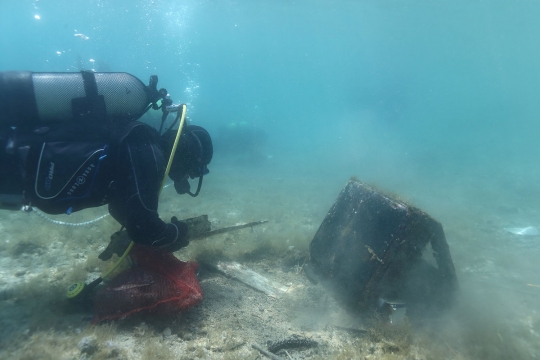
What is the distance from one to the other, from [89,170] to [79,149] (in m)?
0.22

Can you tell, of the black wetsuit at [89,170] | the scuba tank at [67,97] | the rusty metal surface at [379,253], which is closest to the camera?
the black wetsuit at [89,170]

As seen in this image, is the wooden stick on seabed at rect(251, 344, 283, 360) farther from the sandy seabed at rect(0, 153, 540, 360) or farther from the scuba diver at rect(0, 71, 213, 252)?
the scuba diver at rect(0, 71, 213, 252)

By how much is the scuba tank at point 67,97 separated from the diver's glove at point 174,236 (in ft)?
4.52

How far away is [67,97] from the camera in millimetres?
2904

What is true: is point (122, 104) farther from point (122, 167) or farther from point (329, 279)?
point (329, 279)

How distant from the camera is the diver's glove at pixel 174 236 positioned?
10.6ft

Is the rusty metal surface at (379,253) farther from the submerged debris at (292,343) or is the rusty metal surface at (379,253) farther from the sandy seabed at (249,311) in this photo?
the submerged debris at (292,343)

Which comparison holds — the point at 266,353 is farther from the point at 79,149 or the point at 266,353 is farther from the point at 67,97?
the point at 67,97

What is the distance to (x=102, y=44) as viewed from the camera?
123562 mm

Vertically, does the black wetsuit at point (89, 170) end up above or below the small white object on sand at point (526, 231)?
below

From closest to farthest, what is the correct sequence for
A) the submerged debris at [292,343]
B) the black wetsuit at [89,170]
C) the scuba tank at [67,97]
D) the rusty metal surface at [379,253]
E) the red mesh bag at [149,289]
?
the black wetsuit at [89,170] < the scuba tank at [67,97] < the red mesh bag at [149,289] < the submerged debris at [292,343] < the rusty metal surface at [379,253]

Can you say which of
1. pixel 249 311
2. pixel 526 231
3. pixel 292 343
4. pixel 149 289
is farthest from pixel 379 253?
pixel 526 231

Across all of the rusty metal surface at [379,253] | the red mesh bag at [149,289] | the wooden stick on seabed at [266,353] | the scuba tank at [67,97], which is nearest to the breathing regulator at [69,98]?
the scuba tank at [67,97]

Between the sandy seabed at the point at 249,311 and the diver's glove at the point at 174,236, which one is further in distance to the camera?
the diver's glove at the point at 174,236
